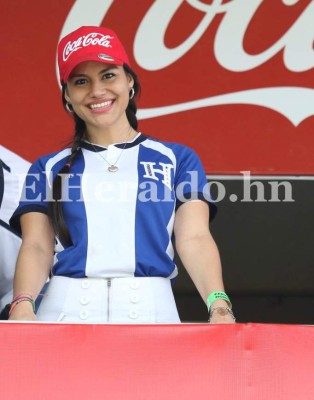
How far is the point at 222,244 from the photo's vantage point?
431 cm

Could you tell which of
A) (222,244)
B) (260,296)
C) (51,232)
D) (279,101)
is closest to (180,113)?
(279,101)

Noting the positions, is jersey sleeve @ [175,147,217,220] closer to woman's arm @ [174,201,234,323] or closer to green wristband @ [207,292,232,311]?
woman's arm @ [174,201,234,323]

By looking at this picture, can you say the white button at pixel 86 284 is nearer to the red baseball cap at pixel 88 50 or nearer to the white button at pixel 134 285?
the white button at pixel 134 285

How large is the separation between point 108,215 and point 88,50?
15.6 inches

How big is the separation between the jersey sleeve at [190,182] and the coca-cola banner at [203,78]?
3.79 feet

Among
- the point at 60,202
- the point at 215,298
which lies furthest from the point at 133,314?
the point at 60,202

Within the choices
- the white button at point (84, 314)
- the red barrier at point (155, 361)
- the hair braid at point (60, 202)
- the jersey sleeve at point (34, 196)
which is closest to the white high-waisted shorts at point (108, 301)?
the white button at point (84, 314)

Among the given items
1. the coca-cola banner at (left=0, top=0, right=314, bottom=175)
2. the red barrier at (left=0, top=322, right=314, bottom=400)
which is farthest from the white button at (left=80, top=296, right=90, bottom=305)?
the coca-cola banner at (left=0, top=0, right=314, bottom=175)

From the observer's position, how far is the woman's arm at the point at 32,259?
2363 millimetres

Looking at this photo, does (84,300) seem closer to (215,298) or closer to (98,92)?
(215,298)

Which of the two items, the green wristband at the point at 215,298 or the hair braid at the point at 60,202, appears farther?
the hair braid at the point at 60,202

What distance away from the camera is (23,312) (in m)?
2.34

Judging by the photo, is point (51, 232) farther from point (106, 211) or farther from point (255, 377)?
point (255, 377)

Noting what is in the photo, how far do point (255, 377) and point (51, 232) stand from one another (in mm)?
723
